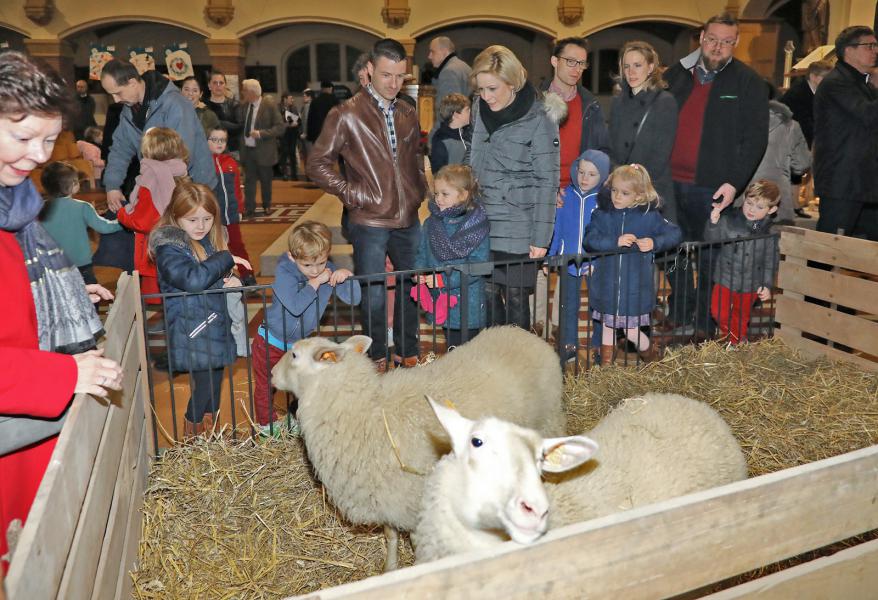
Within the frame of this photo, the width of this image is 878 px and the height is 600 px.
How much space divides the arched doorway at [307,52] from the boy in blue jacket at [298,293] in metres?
18.0

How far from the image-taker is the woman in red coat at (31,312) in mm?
1528

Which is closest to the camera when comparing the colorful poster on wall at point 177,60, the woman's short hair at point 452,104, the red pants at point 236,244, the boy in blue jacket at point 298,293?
the boy in blue jacket at point 298,293

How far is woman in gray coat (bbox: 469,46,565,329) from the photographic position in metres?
3.96

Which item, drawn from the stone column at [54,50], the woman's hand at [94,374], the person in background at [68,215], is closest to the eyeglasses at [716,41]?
the person in background at [68,215]

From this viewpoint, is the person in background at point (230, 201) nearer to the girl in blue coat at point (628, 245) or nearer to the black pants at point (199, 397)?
the black pants at point (199, 397)

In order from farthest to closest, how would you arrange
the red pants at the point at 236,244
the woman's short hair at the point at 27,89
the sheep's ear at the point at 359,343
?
the red pants at the point at 236,244 → the sheep's ear at the point at 359,343 → the woman's short hair at the point at 27,89

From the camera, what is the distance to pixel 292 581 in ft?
8.52

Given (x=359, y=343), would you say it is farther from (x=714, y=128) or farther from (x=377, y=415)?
(x=714, y=128)

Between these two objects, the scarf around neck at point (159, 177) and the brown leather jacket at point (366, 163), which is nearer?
the brown leather jacket at point (366, 163)

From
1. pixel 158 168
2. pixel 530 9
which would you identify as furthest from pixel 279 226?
pixel 530 9

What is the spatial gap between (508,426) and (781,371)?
279cm

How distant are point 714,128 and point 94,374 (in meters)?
4.09

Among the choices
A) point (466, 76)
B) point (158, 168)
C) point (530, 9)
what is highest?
point (530, 9)

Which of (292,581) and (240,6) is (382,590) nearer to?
(292,581)
